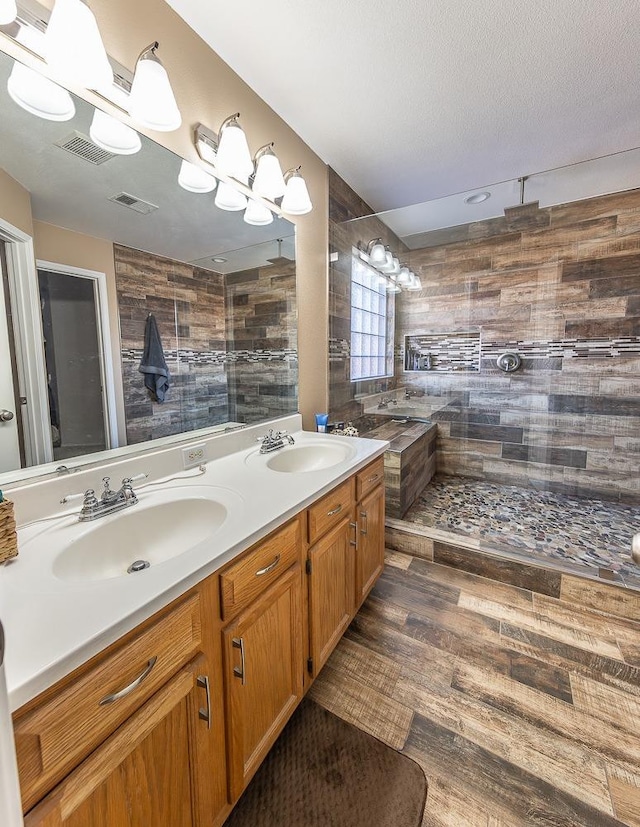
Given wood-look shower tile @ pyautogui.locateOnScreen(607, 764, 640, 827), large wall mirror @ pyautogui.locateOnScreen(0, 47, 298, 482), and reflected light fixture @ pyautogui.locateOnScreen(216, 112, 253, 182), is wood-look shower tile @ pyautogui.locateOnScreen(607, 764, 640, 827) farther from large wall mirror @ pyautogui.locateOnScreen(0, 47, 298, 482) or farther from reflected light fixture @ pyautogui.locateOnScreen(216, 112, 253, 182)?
reflected light fixture @ pyautogui.locateOnScreen(216, 112, 253, 182)

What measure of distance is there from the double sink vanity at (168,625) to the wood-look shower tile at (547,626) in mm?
782

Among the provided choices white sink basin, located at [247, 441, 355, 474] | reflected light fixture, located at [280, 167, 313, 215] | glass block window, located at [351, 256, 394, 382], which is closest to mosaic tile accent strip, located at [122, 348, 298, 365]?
white sink basin, located at [247, 441, 355, 474]

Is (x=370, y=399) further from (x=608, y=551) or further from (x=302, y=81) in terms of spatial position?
(x=302, y=81)

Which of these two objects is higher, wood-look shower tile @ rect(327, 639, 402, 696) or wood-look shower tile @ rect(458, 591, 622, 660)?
wood-look shower tile @ rect(458, 591, 622, 660)

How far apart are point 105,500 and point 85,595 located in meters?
0.41

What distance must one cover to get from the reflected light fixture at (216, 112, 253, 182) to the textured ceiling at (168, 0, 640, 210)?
337 mm

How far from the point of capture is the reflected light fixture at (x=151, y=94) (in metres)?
1.12

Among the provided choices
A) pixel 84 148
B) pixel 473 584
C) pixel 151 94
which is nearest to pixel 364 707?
pixel 473 584

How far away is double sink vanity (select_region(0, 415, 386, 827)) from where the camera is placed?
551 millimetres

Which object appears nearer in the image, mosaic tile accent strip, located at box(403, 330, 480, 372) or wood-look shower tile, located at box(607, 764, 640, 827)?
wood-look shower tile, located at box(607, 764, 640, 827)

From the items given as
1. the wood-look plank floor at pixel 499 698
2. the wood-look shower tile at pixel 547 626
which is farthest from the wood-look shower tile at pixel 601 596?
the wood-look shower tile at pixel 547 626

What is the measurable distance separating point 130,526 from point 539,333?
327 centimetres

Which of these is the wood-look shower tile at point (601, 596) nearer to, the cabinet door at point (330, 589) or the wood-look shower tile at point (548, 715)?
the wood-look shower tile at point (548, 715)

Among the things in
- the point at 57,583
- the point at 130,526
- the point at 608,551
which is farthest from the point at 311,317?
the point at 608,551
